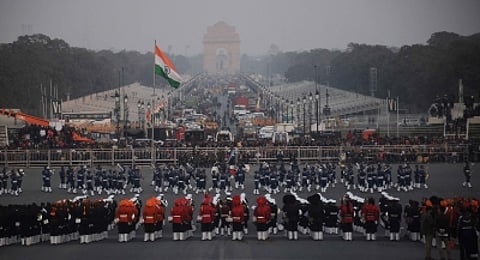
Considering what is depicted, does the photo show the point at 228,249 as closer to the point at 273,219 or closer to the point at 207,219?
the point at 207,219

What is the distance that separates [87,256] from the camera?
56.6ft

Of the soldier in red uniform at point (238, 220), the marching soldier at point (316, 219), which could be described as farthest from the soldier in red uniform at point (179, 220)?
the marching soldier at point (316, 219)

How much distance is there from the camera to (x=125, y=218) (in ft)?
61.5

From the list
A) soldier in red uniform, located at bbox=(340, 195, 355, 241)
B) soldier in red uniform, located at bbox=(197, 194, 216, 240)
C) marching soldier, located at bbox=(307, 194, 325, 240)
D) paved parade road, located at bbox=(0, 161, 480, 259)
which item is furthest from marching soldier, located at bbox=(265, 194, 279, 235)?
soldier in red uniform, located at bbox=(340, 195, 355, 241)

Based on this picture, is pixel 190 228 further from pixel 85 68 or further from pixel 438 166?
pixel 85 68

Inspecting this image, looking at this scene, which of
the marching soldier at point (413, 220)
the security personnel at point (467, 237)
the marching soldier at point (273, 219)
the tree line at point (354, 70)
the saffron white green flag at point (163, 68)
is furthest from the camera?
the tree line at point (354, 70)

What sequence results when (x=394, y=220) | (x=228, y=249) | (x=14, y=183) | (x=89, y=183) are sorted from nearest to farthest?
1. (x=228, y=249)
2. (x=394, y=220)
3. (x=89, y=183)
4. (x=14, y=183)

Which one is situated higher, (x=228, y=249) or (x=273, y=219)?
(x=273, y=219)

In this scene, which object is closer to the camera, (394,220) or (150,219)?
(394,220)

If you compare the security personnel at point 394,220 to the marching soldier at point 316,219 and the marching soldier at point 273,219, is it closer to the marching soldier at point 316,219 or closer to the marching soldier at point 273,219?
the marching soldier at point 316,219

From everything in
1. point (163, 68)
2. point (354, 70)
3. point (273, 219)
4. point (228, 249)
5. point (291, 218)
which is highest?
point (354, 70)

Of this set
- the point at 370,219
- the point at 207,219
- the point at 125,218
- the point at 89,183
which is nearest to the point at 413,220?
the point at 370,219

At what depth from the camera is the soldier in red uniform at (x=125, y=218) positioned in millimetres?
18781

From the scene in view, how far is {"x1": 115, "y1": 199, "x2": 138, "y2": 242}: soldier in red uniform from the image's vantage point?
18.8m
